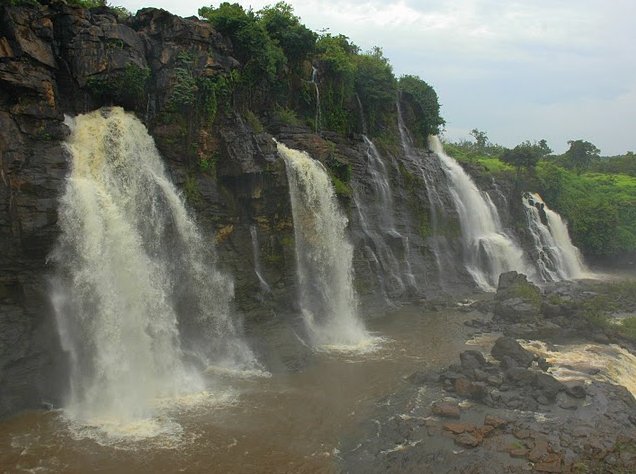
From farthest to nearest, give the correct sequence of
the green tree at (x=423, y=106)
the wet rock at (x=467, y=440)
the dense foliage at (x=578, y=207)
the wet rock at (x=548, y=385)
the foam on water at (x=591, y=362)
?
the dense foliage at (x=578, y=207) < the green tree at (x=423, y=106) < the foam on water at (x=591, y=362) < the wet rock at (x=548, y=385) < the wet rock at (x=467, y=440)

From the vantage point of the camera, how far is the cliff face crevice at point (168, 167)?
15375 mm

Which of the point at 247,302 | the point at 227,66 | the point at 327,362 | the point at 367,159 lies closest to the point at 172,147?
the point at 227,66

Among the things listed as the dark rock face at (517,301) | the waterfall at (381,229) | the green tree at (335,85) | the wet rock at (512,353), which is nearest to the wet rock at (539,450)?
the wet rock at (512,353)

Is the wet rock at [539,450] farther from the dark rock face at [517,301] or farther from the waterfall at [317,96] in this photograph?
the waterfall at [317,96]

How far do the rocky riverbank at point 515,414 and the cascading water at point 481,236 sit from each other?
12796 mm

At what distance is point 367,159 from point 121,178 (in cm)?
1631

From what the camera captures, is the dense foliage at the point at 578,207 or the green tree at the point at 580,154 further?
the green tree at the point at 580,154

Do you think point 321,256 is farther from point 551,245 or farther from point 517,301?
point 551,245

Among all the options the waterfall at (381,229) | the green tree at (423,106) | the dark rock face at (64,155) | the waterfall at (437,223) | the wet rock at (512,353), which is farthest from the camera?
the green tree at (423,106)

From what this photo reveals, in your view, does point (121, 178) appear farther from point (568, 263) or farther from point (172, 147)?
point (568, 263)

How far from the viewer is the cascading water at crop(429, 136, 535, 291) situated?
115 feet

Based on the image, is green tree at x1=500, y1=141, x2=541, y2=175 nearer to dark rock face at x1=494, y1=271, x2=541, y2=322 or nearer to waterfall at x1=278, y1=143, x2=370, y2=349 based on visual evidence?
dark rock face at x1=494, y1=271, x2=541, y2=322

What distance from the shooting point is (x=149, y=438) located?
1323 cm

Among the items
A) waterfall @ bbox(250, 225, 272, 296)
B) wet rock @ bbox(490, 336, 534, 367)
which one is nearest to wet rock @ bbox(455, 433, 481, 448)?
wet rock @ bbox(490, 336, 534, 367)
